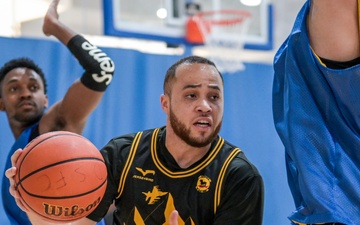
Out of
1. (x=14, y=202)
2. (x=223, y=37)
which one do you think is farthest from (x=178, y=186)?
(x=223, y=37)

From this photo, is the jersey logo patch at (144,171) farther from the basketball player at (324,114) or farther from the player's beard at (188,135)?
the basketball player at (324,114)

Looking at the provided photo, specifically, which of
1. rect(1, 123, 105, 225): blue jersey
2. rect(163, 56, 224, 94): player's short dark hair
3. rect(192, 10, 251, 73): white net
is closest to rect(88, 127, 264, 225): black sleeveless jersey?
rect(163, 56, 224, 94): player's short dark hair

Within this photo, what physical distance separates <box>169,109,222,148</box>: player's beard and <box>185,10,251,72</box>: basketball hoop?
11.3 ft

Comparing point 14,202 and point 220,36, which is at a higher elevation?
point 220,36

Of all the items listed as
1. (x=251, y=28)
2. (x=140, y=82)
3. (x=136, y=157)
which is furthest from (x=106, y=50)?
(x=136, y=157)

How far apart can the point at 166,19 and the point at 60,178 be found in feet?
14.0

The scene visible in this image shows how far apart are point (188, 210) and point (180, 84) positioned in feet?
2.01

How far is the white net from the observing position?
6.45 metres

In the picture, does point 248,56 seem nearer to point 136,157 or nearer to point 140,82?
point 140,82

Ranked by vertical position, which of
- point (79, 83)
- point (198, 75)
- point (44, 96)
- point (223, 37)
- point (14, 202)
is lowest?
point (14, 202)

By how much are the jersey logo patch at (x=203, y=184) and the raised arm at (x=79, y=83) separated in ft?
4.80

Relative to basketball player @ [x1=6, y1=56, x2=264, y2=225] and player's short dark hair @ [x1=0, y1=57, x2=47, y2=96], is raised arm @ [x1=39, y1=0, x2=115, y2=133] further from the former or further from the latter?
basketball player @ [x1=6, y1=56, x2=264, y2=225]

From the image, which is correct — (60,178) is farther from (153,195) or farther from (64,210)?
(153,195)

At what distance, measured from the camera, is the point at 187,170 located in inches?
117
